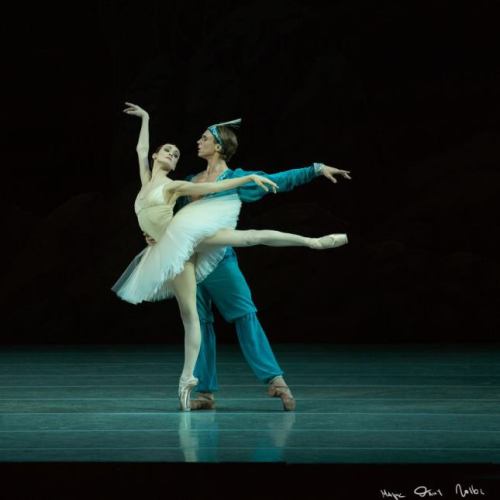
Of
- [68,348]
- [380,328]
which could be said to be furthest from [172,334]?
[380,328]

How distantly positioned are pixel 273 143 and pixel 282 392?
254 inches

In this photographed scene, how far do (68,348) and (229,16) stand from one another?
4146 mm

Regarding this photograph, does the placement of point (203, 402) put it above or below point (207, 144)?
below

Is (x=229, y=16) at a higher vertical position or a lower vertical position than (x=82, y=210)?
higher

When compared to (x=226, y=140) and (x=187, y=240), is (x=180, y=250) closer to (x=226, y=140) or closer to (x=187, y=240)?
→ (x=187, y=240)

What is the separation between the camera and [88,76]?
38.4ft

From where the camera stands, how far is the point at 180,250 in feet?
17.1
